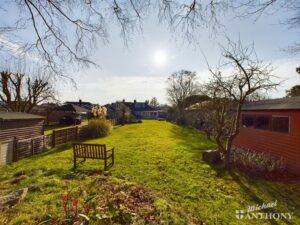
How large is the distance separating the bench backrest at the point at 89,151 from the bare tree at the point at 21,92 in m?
16.3

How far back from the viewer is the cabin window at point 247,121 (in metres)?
14.3

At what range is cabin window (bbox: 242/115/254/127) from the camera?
14308mm

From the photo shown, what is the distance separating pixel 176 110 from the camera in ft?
165

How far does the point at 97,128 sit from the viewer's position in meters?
20.9

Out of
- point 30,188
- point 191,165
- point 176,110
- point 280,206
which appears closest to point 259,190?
point 280,206

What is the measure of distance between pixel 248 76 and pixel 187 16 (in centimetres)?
692

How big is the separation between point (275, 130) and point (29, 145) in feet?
45.8

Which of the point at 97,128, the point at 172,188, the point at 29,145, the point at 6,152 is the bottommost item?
the point at 172,188

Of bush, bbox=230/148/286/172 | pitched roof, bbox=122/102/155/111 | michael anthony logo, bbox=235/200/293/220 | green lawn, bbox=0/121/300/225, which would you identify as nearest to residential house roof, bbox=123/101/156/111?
pitched roof, bbox=122/102/155/111

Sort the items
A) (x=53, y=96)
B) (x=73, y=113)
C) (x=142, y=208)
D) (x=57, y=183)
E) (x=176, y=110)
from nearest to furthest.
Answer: (x=142, y=208), (x=57, y=183), (x=53, y=96), (x=73, y=113), (x=176, y=110)

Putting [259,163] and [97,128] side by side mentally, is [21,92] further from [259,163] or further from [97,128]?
[259,163]

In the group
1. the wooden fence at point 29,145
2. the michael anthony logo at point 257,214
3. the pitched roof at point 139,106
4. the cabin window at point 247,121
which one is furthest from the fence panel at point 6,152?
the pitched roof at point 139,106

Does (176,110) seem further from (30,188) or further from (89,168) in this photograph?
(30,188)

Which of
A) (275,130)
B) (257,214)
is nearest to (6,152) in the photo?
(257,214)
